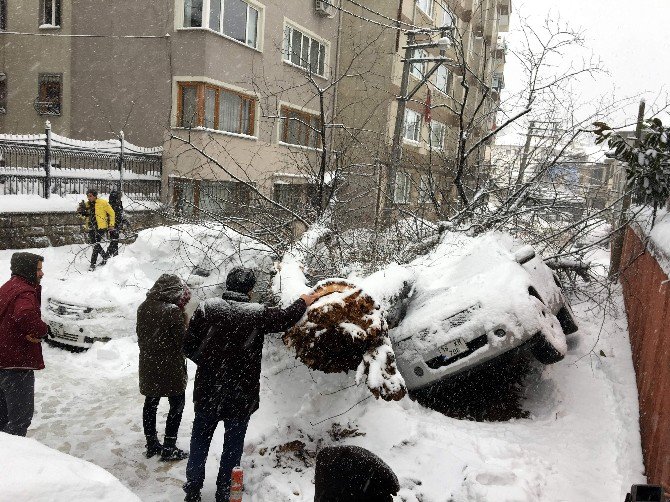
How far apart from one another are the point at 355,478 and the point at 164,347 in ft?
9.96

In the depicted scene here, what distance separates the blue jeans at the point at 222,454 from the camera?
3617 mm

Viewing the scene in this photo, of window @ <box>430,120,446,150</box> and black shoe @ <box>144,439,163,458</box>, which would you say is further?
window @ <box>430,120,446,150</box>

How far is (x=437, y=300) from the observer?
4848 mm

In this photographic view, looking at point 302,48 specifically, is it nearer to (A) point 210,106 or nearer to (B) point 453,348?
(A) point 210,106

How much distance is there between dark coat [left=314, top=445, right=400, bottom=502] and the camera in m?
1.56

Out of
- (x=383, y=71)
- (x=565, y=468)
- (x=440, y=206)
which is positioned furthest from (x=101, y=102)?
(x=565, y=468)

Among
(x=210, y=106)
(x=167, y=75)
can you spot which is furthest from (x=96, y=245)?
(x=167, y=75)

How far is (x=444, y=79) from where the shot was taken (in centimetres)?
2577

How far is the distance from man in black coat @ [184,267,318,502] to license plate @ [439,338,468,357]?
1.54 meters

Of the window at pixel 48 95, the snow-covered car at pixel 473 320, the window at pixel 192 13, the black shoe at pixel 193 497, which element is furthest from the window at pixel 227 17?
the black shoe at pixel 193 497

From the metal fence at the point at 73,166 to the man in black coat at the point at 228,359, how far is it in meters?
9.75

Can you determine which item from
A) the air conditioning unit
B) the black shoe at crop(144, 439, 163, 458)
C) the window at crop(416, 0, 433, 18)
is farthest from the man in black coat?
the window at crop(416, 0, 433, 18)

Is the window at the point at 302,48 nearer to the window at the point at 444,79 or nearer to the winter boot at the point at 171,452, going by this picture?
the window at the point at 444,79

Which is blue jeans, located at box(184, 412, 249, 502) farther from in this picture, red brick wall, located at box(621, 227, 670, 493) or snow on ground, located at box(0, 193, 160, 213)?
snow on ground, located at box(0, 193, 160, 213)
